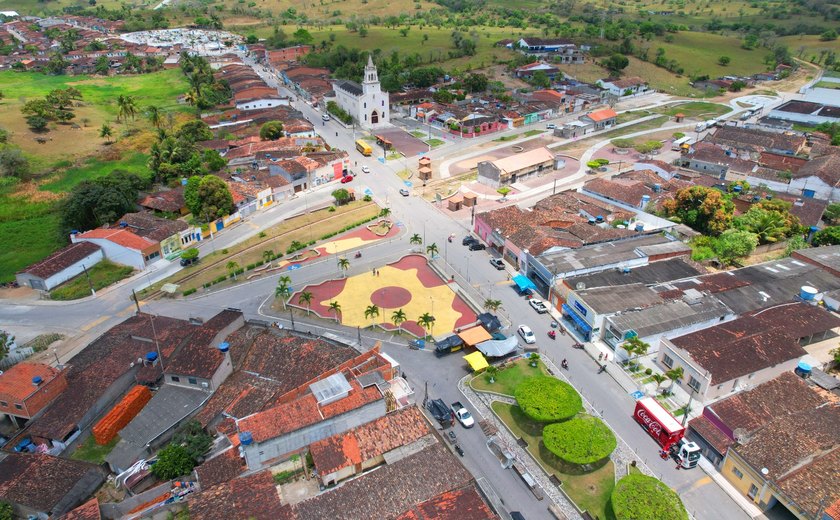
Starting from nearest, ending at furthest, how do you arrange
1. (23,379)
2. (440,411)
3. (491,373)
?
1. (440,411)
2. (23,379)
3. (491,373)

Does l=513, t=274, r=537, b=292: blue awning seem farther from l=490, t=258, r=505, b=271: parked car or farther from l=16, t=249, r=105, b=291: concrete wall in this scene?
l=16, t=249, r=105, b=291: concrete wall

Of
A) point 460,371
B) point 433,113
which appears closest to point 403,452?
point 460,371

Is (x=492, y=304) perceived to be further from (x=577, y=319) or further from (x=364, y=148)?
(x=364, y=148)

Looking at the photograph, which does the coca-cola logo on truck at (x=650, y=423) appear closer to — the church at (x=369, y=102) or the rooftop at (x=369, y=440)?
the rooftop at (x=369, y=440)

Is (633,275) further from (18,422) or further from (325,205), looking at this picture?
(18,422)

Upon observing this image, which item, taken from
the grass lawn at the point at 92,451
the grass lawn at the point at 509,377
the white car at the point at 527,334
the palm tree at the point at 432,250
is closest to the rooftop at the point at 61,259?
the grass lawn at the point at 92,451

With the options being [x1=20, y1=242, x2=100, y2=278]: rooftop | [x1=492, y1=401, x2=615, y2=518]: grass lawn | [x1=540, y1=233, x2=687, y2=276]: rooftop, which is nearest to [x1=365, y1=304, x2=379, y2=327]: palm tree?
[x1=492, y1=401, x2=615, y2=518]: grass lawn

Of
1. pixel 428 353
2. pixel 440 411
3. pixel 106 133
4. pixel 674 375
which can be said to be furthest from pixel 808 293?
pixel 106 133
